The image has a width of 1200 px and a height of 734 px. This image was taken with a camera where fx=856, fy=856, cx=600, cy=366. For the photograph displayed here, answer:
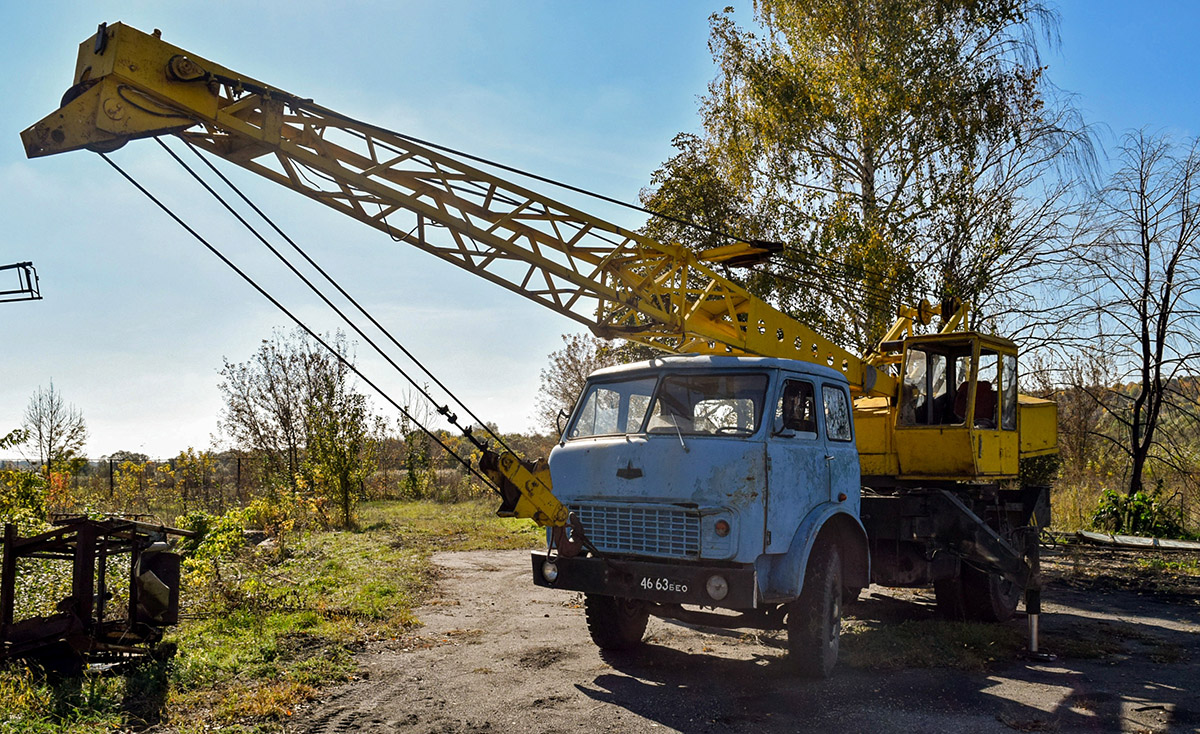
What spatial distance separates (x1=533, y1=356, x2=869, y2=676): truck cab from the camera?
6.29m

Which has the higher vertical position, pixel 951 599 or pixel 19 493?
pixel 19 493

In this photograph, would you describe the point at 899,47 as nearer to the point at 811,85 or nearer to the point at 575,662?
the point at 811,85

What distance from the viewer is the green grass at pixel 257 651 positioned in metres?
5.56

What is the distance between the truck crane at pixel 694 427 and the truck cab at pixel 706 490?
0.02 meters

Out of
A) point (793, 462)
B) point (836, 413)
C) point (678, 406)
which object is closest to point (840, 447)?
point (836, 413)

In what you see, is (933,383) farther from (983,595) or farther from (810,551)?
(810,551)

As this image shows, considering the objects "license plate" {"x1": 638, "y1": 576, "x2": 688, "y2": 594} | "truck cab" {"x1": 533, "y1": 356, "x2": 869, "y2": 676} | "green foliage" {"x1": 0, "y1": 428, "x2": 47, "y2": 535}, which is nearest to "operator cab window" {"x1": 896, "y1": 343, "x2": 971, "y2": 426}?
"truck cab" {"x1": 533, "y1": 356, "x2": 869, "y2": 676}

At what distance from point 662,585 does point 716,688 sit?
0.94 m

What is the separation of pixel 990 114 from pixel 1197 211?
16.0 feet

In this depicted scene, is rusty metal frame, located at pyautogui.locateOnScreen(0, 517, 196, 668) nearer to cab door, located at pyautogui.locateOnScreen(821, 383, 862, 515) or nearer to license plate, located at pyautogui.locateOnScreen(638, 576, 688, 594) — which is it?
license plate, located at pyautogui.locateOnScreen(638, 576, 688, 594)

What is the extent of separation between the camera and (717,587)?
613 centimetres

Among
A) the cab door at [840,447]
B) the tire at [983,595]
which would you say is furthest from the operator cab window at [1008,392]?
the cab door at [840,447]

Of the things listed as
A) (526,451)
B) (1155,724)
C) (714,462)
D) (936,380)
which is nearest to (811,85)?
(936,380)

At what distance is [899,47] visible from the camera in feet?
54.8
